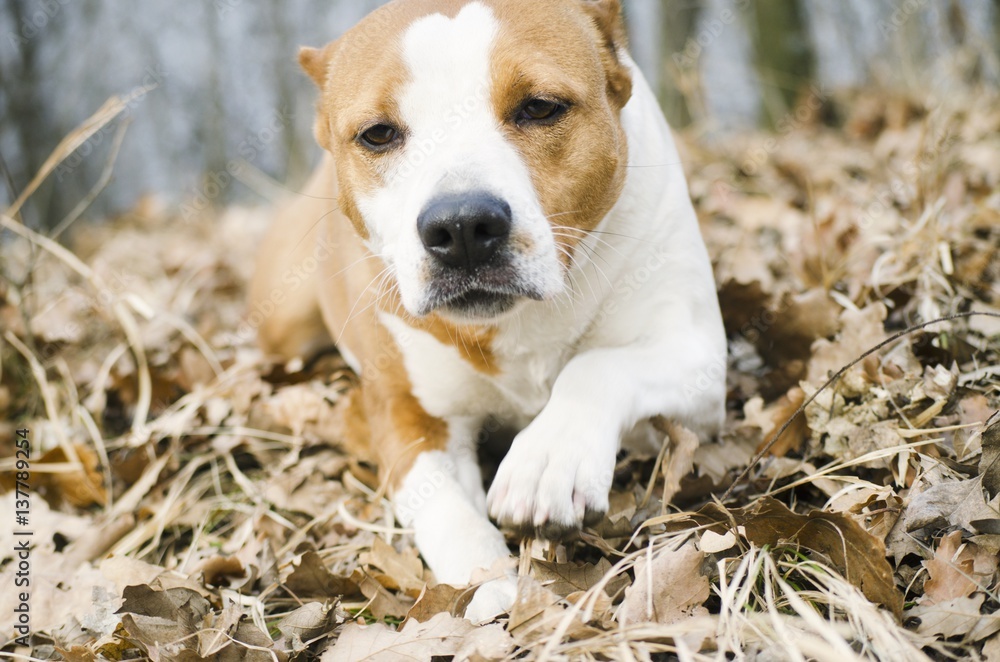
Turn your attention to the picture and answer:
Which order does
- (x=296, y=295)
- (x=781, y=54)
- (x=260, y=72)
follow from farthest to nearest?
(x=260, y=72) → (x=781, y=54) → (x=296, y=295)

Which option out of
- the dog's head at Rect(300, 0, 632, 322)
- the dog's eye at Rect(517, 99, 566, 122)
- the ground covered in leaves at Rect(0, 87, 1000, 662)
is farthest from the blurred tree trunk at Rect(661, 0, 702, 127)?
the dog's eye at Rect(517, 99, 566, 122)

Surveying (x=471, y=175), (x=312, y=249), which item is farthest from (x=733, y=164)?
(x=471, y=175)

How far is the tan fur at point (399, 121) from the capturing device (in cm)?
217

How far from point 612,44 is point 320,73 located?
→ 38.5 inches

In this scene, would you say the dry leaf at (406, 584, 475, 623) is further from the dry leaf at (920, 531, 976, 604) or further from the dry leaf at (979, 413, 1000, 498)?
the dry leaf at (979, 413, 1000, 498)

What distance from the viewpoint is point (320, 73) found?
108 inches

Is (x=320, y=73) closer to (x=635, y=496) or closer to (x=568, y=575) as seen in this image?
(x=635, y=496)

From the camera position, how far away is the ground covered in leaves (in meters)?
A: 1.58

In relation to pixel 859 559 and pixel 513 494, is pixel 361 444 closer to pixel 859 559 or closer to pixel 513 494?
pixel 513 494

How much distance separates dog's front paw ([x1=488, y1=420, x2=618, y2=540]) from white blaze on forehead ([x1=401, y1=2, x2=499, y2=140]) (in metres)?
0.89

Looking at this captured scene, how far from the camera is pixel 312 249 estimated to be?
363 cm

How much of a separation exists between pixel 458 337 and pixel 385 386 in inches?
14.9

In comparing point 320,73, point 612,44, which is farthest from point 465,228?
point 320,73

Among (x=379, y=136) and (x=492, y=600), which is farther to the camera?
(x=379, y=136)
